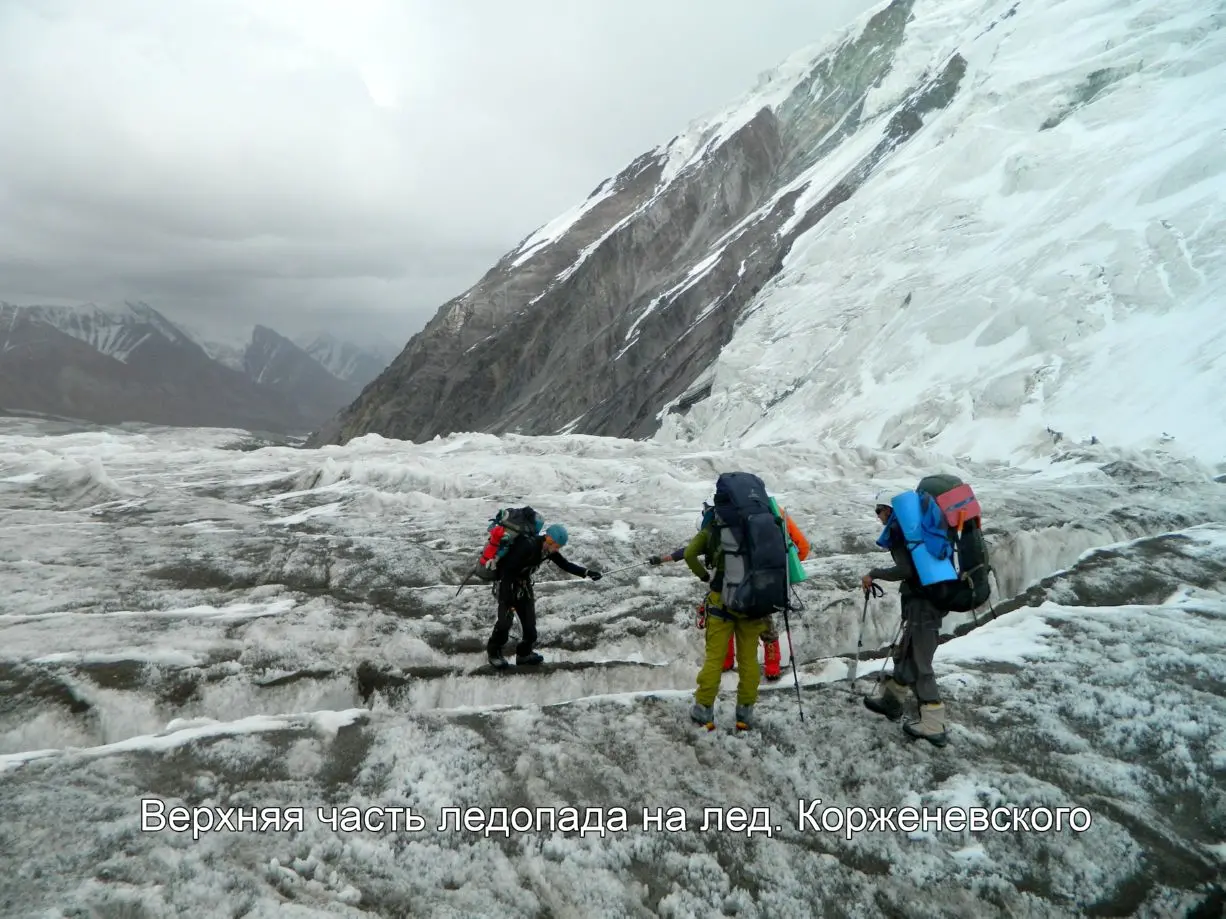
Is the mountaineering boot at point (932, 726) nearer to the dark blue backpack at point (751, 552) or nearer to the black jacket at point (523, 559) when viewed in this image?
the dark blue backpack at point (751, 552)

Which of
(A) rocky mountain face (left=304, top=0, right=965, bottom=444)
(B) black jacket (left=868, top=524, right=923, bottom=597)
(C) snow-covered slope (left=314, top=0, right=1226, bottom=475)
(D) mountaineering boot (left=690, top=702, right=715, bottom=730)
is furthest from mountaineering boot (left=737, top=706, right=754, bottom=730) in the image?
(A) rocky mountain face (left=304, top=0, right=965, bottom=444)

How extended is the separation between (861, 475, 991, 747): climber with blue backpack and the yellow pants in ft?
4.25

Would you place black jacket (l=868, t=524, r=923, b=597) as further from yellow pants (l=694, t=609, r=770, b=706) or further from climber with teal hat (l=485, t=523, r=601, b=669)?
climber with teal hat (l=485, t=523, r=601, b=669)

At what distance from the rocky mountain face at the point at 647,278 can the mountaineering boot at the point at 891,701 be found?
5870 centimetres

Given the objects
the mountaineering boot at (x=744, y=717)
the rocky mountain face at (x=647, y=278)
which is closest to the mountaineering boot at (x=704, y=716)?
the mountaineering boot at (x=744, y=717)

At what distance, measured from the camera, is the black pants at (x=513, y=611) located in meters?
8.34

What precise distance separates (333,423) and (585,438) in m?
117

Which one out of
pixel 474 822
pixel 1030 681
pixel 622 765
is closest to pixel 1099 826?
pixel 1030 681

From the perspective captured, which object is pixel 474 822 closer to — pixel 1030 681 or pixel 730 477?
pixel 730 477

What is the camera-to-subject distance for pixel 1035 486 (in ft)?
64.2

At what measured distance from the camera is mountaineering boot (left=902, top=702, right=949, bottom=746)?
20.0 ft

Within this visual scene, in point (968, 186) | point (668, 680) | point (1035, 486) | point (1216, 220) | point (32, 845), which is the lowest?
point (668, 680)

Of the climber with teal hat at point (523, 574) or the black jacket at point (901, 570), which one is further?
the climber with teal hat at point (523, 574)

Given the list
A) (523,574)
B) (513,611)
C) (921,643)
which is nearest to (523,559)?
(523,574)
